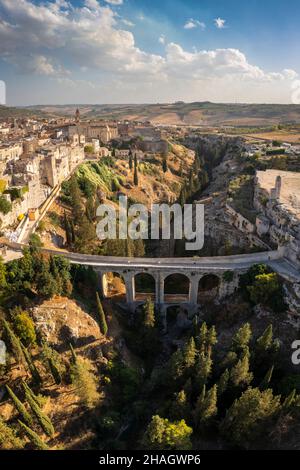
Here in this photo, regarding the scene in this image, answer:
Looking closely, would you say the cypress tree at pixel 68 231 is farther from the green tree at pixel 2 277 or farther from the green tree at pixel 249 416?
the green tree at pixel 249 416

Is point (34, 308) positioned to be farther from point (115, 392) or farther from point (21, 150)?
point (21, 150)

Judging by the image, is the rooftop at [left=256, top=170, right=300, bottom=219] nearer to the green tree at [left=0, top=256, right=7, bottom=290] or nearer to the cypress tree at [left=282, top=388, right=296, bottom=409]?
the cypress tree at [left=282, top=388, right=296, bottom=409]

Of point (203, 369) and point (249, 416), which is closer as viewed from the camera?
point (249, 416)

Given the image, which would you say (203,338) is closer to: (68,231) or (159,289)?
(159,289)

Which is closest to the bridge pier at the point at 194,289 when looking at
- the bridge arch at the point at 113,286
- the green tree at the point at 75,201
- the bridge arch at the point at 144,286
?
the bridge arch at the point at 144,286

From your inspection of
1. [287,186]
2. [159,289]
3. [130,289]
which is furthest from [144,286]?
[287,186]

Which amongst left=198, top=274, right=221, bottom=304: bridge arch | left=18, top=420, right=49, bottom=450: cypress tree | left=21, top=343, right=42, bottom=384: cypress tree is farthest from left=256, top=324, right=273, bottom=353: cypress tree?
left=21, top=343, right=42, bottom=384: cypress tree
